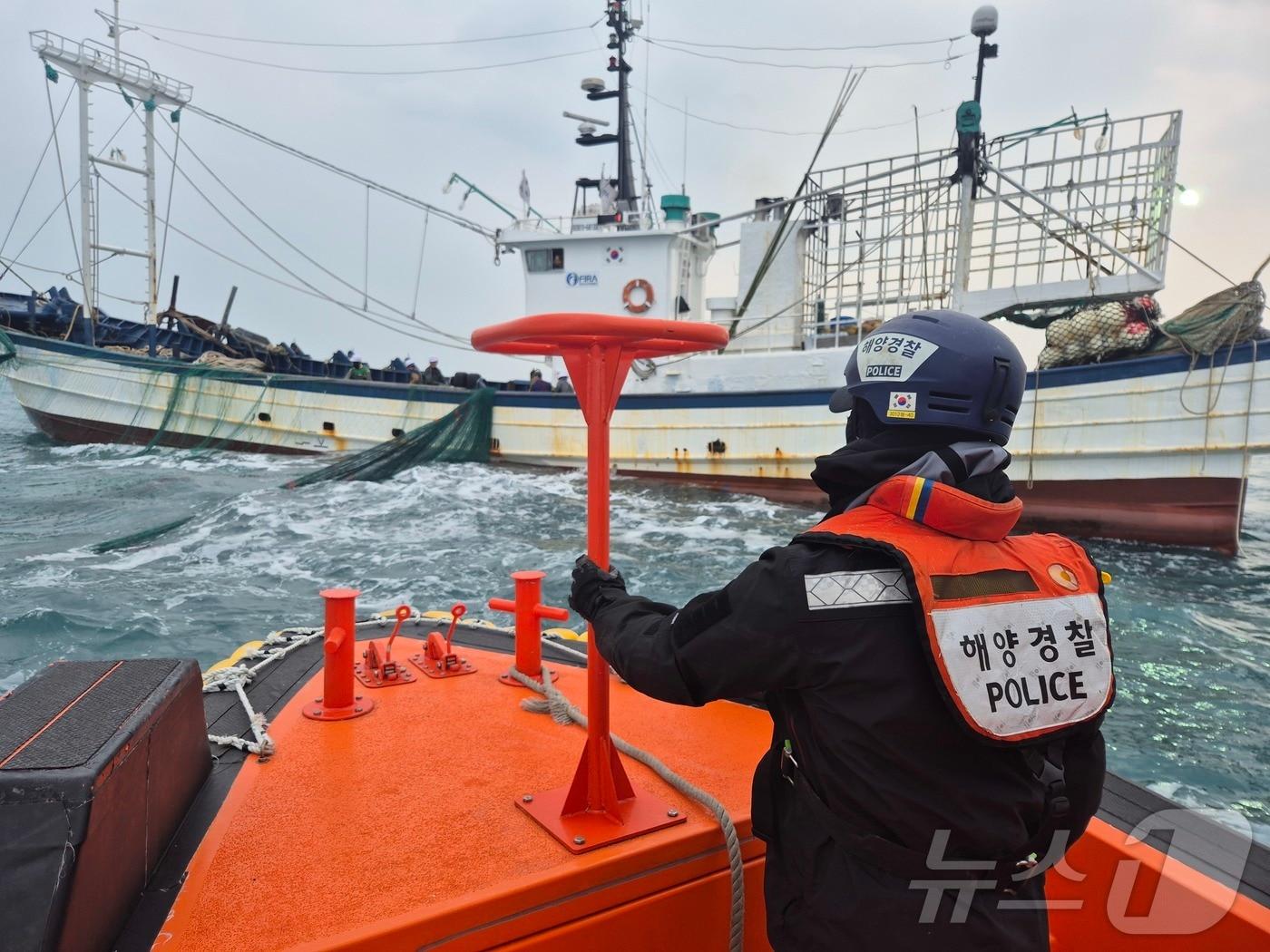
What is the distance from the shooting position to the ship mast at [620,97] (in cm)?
1450

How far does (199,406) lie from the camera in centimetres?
1524

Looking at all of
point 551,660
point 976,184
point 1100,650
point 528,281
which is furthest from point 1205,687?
point 528,281

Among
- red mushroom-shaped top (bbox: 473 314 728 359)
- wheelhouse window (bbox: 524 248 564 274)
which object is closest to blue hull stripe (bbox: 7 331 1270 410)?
wheelhouse window (bbox: 524 248 564 274)

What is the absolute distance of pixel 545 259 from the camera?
45.5 ft

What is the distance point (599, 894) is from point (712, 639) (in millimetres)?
645

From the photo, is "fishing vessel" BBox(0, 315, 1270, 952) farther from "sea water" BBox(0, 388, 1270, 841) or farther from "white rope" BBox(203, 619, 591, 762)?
"sea water" BBox(0, 388, 1270, 841)

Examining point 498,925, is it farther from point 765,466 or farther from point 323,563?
point 765,466

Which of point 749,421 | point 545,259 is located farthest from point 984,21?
point 545,259

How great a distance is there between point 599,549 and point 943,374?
2.39ft

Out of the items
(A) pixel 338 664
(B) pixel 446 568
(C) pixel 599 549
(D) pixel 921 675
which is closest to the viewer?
(D) pixel 921 675

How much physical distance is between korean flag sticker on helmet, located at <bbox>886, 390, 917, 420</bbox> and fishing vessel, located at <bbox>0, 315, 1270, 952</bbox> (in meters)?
0.50

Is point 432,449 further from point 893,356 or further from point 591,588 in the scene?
point 893,356

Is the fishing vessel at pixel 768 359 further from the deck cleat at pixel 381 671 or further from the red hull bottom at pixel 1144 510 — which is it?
the deck cleat at pixel 381 671

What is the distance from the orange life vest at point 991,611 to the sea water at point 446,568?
124 inches
